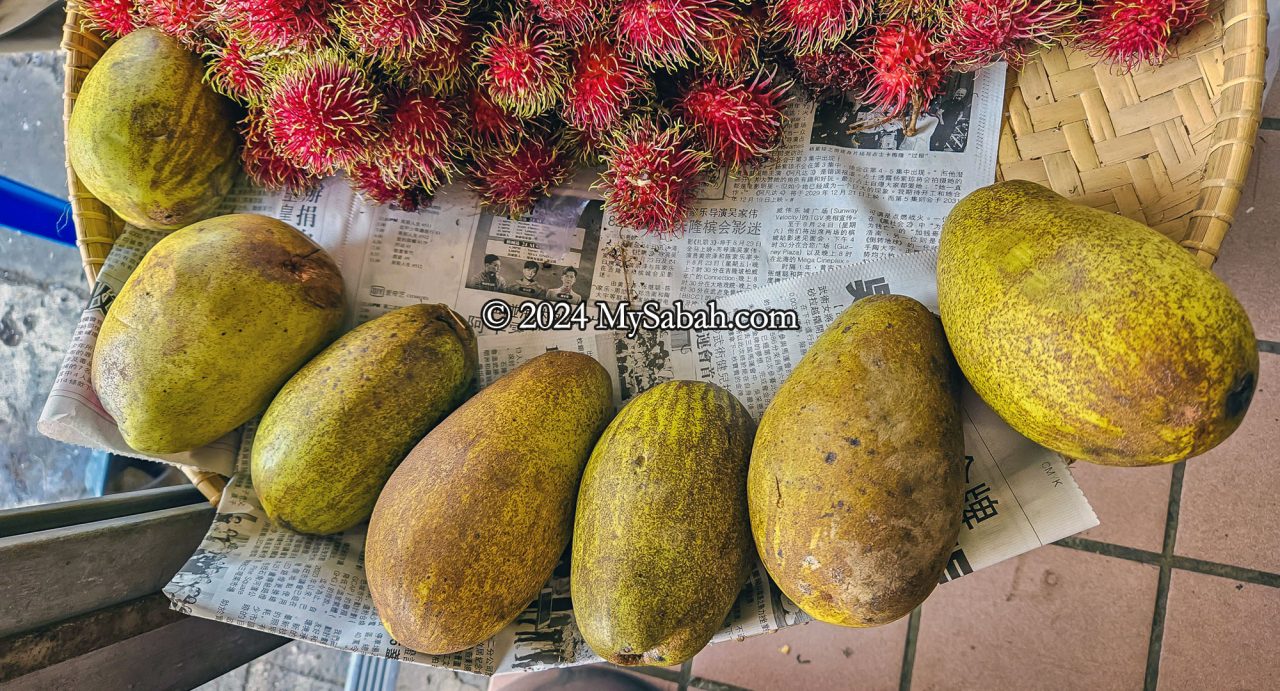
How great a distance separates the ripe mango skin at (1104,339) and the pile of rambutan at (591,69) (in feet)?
0.88

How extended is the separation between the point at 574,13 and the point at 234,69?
0.41 meters

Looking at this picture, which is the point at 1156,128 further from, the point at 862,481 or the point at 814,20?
the point at 862,481

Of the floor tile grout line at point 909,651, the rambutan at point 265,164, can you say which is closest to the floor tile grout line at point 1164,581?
the floor tile grout line at point 909,651

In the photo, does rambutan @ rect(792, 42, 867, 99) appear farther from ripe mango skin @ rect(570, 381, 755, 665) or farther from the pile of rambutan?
ripe mango skin @ rect(570, 381, 755, 665)

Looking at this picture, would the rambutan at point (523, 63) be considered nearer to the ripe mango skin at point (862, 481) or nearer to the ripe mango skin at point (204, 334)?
the ripe mango skin at point (204, 334)

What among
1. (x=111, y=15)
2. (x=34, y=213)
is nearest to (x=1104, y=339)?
(x=111, y=15)

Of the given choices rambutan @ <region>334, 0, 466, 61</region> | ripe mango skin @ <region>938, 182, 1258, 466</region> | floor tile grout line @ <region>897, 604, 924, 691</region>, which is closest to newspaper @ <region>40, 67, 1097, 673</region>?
ripe mango skin @ <region>938, 182, 1258, 466</region>

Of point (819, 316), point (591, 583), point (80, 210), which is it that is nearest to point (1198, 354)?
point (819, 316)

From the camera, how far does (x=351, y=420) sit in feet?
2.67

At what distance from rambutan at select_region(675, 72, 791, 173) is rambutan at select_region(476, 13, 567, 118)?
0.51 ft

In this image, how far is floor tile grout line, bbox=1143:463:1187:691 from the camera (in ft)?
3.76

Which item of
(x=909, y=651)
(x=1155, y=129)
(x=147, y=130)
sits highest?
(x=147, y=130)

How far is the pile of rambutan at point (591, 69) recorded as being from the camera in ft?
2.70

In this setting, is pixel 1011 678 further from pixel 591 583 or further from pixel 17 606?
pixel 17 606
